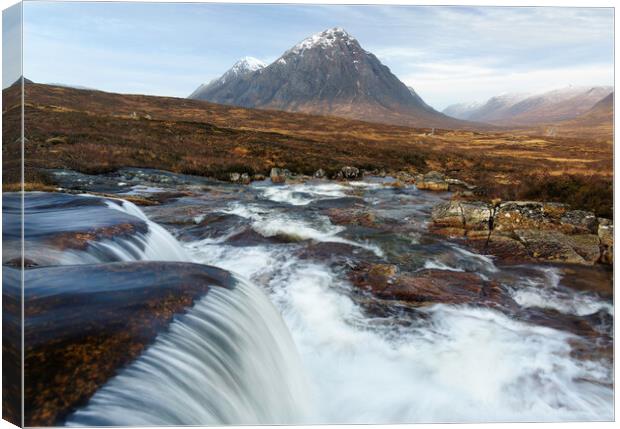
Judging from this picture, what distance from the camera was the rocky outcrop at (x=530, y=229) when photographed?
5266 millimetres

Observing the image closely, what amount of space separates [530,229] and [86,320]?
4.74m

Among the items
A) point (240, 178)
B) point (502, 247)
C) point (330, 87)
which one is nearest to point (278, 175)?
point (240, 178)

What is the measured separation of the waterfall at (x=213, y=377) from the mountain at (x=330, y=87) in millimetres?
2397

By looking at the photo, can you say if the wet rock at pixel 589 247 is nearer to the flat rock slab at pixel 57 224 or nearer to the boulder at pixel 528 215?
the boulder at pixel 528 215

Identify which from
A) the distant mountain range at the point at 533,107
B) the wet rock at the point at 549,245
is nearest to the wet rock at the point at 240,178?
the distant mountain range at the point at 533,107

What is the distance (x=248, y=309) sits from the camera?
4.45 metres

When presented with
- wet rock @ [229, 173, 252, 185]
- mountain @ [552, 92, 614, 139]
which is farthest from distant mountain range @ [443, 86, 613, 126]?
wet rock @ [229, 173, 252, 185]

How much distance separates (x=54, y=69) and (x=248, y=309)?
9.95ft

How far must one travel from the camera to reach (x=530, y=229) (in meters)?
5.55

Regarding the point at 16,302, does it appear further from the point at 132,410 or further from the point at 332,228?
the point at 332,228

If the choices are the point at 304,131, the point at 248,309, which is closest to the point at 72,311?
the point at 248,309

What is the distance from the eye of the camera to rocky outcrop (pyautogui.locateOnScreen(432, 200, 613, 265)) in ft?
17.3

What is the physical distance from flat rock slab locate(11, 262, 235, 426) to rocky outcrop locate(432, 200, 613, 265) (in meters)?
2.96

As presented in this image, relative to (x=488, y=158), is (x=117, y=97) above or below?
above
